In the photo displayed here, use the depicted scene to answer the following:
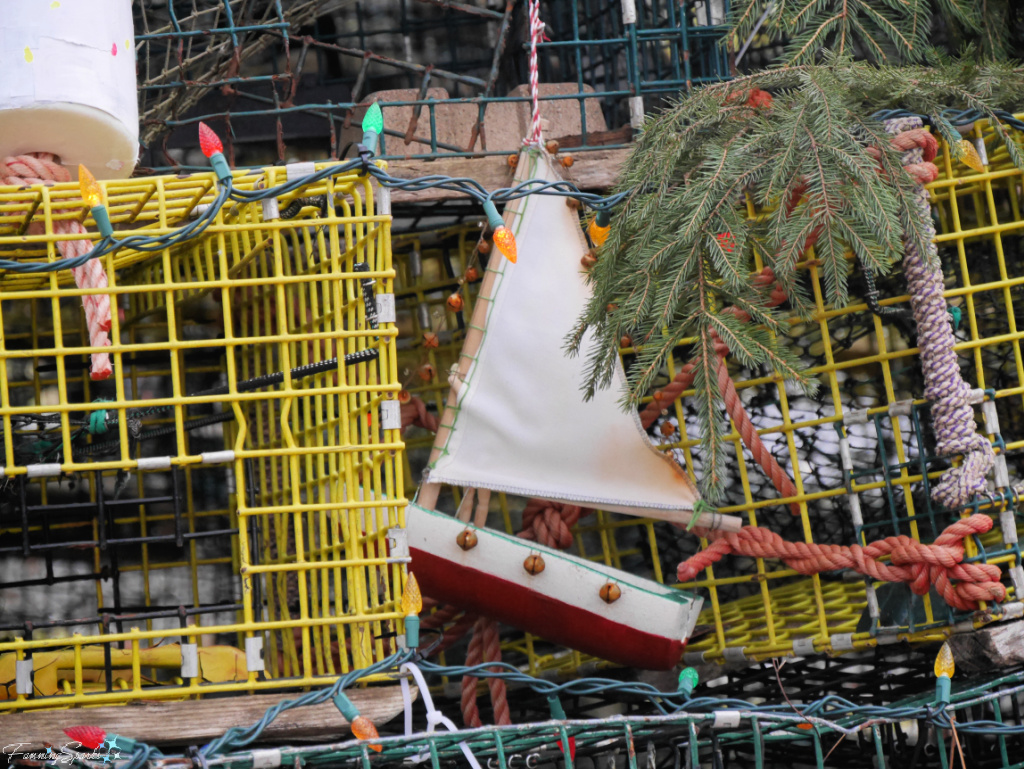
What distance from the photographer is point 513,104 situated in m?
5.14

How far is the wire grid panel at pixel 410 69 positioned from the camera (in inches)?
185

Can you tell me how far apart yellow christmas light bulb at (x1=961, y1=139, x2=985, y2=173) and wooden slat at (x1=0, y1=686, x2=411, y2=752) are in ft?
7.23

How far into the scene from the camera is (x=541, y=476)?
4109 millimetres

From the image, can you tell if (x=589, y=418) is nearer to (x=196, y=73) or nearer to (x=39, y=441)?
(x=39, y=441)

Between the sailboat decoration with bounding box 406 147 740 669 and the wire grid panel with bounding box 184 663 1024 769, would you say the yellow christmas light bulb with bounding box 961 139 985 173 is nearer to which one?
the sailboat decoration with bounding box 406 147 740 669

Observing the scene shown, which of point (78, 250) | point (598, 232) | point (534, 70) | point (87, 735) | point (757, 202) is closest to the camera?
point (87, 735)

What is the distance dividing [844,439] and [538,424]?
3.20ft

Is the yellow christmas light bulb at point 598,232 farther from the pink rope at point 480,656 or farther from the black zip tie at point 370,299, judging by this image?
the pink rope at point 480,656

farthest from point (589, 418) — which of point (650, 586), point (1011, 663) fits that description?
point (1011, 663)

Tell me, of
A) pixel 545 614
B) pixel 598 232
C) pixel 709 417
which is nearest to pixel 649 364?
pixel 709 417


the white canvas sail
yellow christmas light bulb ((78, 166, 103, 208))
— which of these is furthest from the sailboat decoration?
yellow christmas light bulb ((78, 166, 103, 208))

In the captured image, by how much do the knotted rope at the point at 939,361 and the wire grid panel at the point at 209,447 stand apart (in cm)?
150

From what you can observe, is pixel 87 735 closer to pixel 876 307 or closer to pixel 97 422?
pixel 97 422

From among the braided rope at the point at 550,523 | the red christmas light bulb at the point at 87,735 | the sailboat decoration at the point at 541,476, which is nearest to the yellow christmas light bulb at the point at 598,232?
the sailboat decoration at the point at 541,476
